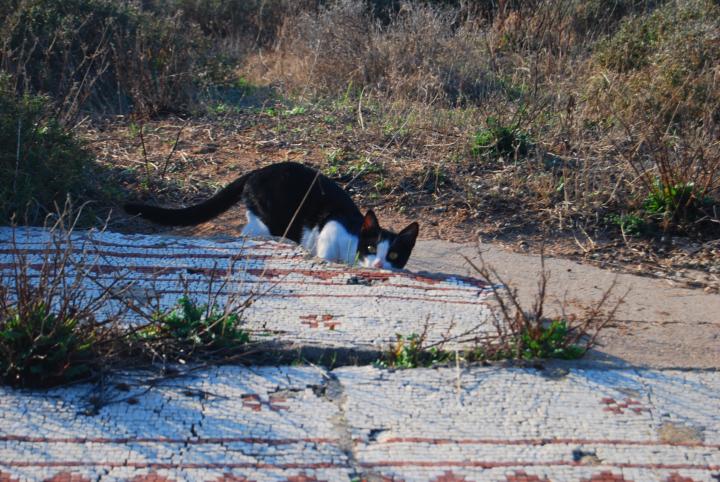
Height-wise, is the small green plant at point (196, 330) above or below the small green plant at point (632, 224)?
below

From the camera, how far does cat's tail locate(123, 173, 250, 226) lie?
563cm

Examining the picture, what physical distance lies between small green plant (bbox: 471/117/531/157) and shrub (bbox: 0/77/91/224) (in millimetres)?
3235

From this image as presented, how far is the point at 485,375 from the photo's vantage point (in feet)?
11.8

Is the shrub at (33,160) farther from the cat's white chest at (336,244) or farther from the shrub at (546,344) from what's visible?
the shrub at (546,344)

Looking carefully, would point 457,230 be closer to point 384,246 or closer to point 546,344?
point 384,246

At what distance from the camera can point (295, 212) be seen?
5633mm

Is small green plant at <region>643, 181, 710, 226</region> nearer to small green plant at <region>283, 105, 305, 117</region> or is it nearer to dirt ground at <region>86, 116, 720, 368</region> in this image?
dirt ground at <region>86, 116, 720, 368</region>

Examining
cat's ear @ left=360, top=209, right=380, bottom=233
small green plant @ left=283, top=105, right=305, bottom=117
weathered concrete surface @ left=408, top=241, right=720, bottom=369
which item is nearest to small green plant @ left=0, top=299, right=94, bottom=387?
weathered concrete surface @ left=408, top=241, right=720, bottom=369

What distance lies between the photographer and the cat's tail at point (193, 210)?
563cm

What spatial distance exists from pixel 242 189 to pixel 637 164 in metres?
3.24

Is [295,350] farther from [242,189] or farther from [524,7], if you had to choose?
[524,7]

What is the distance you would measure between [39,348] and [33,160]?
2.81 meters

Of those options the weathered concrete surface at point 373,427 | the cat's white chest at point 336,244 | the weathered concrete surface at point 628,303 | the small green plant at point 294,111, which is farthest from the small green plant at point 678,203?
the small green plant at point 294,111

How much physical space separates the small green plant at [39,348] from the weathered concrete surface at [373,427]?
7 cm
